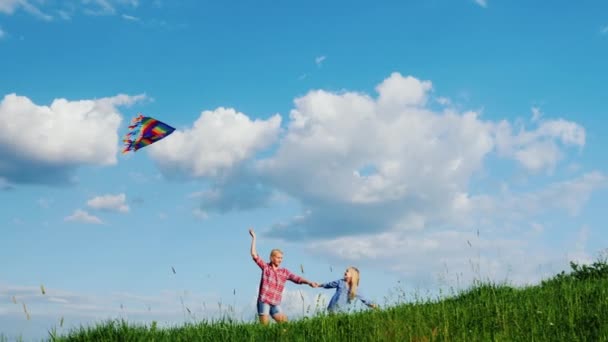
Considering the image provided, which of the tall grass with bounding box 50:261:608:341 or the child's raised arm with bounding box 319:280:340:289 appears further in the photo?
the child's raised arm with bounding box 319:280:340:289

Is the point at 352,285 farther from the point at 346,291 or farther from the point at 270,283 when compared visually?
the point at 270,283

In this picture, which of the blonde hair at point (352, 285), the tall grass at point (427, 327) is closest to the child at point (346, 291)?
the blonde hair at point (352, 285)

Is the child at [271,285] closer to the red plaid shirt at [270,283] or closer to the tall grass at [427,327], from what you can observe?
the red plaid shirt at [270,283]

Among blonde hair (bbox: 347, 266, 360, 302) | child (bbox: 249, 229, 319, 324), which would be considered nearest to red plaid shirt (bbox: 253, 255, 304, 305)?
child (bbox: 249, 229, 319, 324)

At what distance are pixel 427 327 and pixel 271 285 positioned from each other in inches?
220

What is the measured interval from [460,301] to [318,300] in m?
3.56

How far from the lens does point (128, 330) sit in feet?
34.6

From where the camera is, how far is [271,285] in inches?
580

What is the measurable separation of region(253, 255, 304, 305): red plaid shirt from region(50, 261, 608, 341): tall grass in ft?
11.3

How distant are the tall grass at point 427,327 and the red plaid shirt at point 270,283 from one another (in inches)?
135

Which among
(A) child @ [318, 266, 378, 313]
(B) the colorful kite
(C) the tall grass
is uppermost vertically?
(B) the colorful kite

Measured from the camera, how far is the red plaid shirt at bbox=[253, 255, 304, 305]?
1469cm

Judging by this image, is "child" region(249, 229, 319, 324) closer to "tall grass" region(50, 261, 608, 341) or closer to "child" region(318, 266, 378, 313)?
"child" region(318, 266, 378, 313)

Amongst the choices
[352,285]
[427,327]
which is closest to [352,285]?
[352,285]
